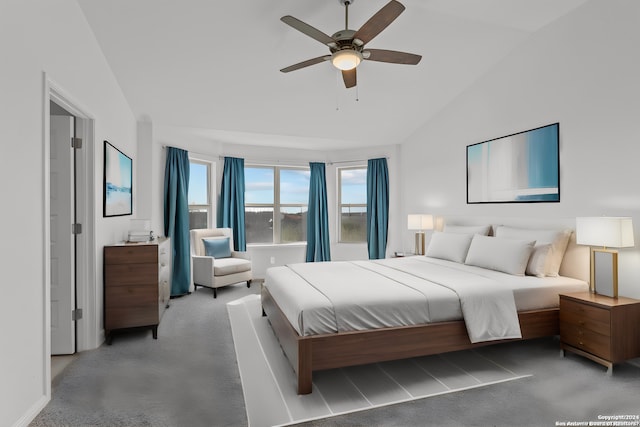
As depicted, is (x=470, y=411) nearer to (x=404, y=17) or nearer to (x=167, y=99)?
(x=404, y=17)

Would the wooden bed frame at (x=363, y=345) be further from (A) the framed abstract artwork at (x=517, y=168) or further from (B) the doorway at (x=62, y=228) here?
(B) the doorway at (x=62, y=228)

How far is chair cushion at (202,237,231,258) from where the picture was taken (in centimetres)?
522

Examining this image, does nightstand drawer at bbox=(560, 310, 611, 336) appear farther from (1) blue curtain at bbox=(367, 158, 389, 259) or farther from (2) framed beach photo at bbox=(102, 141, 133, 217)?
(2) framed beach photo at bbox=(102, 141, 133, 217)

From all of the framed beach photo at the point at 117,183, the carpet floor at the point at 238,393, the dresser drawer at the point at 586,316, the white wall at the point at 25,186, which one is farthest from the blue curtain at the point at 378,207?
the white wall at the point at 25,186

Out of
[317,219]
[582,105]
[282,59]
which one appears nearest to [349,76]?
[282,59]

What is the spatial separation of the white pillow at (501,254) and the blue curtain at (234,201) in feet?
11.8

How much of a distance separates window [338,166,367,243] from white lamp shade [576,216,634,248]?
13.1ft

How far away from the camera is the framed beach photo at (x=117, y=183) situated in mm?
3289

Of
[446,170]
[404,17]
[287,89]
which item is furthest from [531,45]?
[287,89]

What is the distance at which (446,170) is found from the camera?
489cm

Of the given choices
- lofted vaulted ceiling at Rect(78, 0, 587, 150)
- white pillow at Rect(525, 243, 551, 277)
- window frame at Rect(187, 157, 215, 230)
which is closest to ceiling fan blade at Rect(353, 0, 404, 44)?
lofted vaulted ceiling at Rect(78, 0, 587, 150)

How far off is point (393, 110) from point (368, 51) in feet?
7.15

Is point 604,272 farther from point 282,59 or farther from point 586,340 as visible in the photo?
point 282,59

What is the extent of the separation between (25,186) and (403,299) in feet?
8.04
